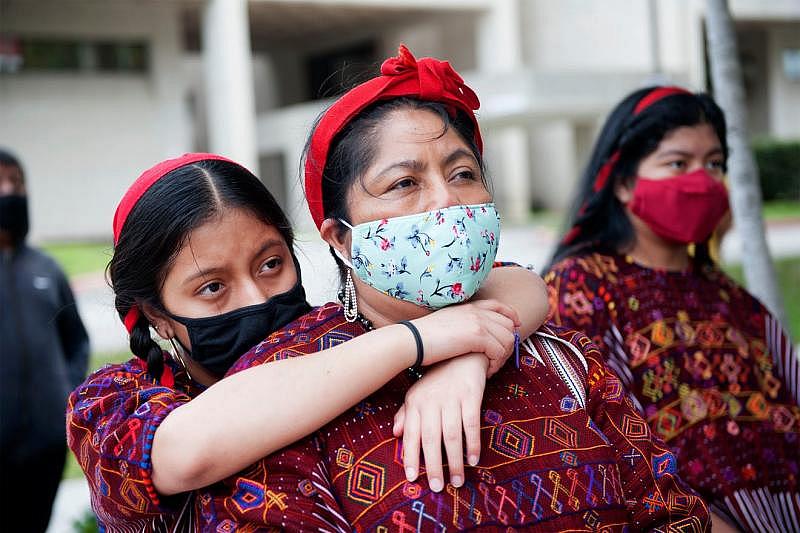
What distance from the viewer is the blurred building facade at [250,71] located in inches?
773

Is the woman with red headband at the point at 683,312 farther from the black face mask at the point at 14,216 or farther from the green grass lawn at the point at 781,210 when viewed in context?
the green grass lawn at the point at 781,210

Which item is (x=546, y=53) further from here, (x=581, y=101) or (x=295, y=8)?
(x=295, y=8)

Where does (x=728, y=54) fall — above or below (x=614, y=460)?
above

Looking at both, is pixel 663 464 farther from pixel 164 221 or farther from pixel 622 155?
pixel 622 155

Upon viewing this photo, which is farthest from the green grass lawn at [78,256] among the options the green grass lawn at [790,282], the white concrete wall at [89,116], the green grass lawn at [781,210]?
the green grass lawn at [781,210]

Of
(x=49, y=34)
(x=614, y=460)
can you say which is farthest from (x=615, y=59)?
(x=614, y=460)

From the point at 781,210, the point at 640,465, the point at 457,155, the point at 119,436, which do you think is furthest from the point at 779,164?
the point at 119,436

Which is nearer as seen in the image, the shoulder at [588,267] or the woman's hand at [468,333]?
the woman's hand at [468,333]

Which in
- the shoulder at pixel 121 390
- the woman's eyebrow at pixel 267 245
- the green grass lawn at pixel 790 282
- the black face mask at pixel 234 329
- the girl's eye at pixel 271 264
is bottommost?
the green grass lawn at pixel 790 282

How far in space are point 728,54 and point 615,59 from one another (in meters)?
20.6

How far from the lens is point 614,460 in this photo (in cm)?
181

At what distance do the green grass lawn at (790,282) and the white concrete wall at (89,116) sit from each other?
1387cm

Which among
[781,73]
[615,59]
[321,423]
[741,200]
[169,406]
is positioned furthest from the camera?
[781,73]

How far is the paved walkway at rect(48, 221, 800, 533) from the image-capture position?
8.09 feet
